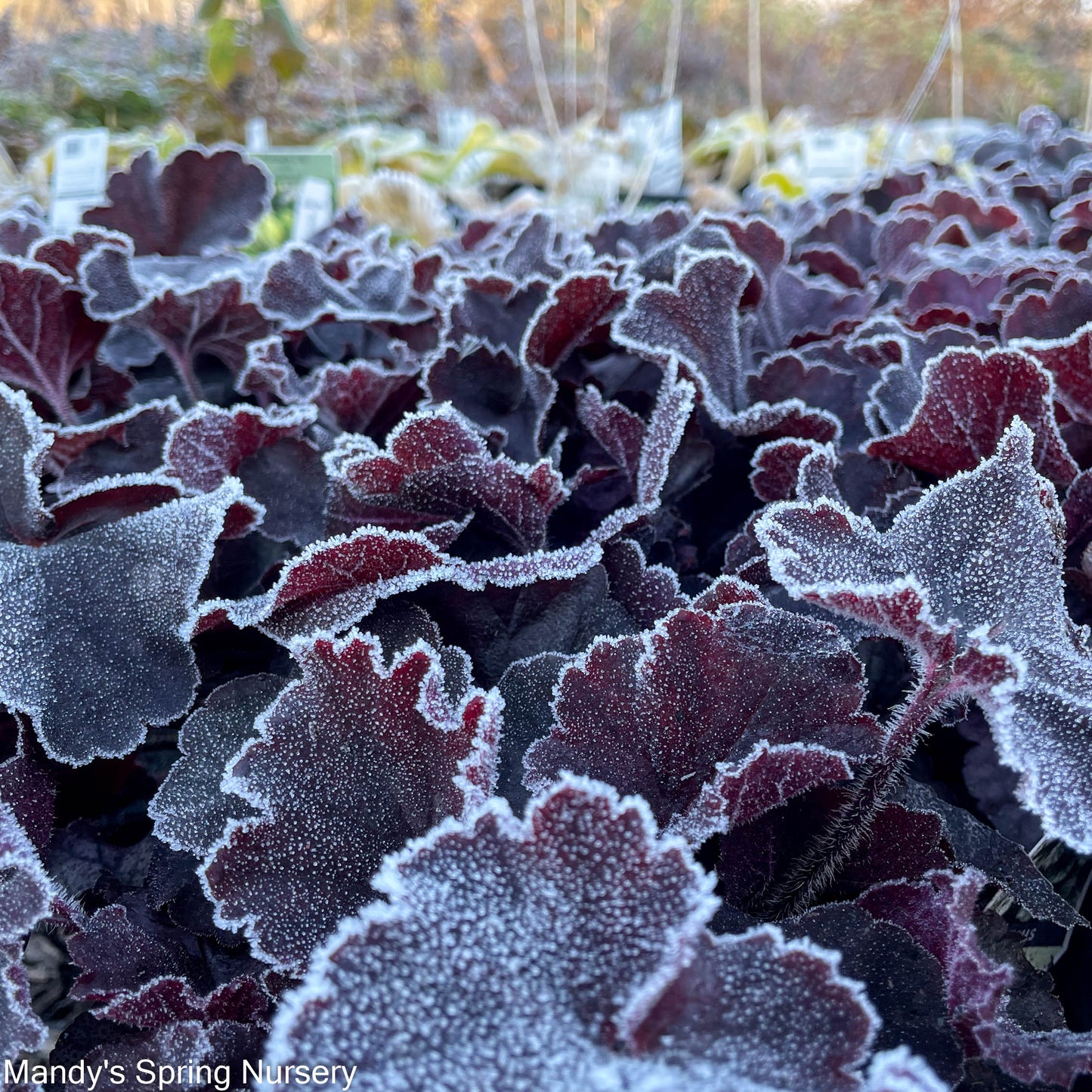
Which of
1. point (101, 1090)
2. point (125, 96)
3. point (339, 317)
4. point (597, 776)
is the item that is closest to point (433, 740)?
Result: point (597, 776)

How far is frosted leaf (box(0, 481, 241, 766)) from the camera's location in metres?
0.54

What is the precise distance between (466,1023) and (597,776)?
0.55ft

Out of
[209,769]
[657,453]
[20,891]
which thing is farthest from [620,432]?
[20,891]

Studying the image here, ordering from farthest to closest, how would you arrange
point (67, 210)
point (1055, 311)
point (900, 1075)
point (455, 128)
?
point (455, 128)
point (67, 210)
point (1055, 311)
point (900, 1075)

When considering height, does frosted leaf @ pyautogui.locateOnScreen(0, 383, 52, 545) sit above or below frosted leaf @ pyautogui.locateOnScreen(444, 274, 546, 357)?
below

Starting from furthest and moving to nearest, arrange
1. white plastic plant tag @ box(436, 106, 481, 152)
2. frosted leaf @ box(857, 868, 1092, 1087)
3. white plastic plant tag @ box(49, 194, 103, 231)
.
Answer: white plastic plant tag @ box(436, 106, 481, 152)
white plastic plant tag @ box(49, 194, 103, 231)
frosted leaf @ box(857, 868, 1092, 1087)

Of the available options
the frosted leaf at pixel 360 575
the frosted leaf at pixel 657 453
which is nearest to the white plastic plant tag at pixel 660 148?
the frosted leaf at pixel 657 453

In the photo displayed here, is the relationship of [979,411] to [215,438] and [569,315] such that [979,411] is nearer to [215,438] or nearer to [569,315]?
[569,315]

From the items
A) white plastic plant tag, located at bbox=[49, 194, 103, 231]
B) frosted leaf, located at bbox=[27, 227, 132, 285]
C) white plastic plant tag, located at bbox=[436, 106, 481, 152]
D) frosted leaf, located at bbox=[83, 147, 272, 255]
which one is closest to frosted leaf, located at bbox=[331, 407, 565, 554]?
frosted leaf, located at bbox=[27, 227, 132, 285]

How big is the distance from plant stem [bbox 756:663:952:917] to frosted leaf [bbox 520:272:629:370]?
369 millimetres

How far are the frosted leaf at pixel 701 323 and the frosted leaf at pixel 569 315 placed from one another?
2 cm

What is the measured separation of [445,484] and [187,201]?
75 cm

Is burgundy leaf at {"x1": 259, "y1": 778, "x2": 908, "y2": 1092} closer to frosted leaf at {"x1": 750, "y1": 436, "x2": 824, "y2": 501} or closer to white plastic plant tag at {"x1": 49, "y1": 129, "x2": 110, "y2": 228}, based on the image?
frosted leaf at {"x1": 750, "y1": 436, "x2": 824, "y2": 501}

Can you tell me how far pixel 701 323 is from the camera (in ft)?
2.37
